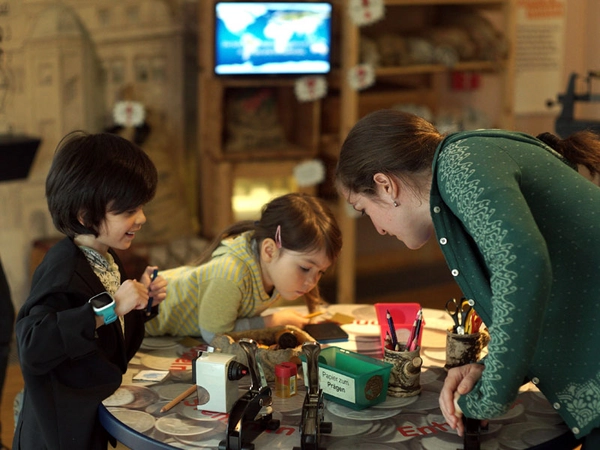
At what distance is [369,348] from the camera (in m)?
1.87

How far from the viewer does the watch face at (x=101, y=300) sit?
148cm

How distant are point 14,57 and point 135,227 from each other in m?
2.46

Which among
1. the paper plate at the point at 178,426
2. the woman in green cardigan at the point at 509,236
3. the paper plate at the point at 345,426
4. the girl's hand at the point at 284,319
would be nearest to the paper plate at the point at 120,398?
the paper plate at the point at 178,426

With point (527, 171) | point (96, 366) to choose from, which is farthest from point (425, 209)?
point (96, 366)

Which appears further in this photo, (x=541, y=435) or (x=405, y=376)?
(x=405, y=376)

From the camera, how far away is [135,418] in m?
1.47

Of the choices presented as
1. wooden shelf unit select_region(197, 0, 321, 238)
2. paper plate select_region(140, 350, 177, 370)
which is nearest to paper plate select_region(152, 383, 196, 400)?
paper plate select_region(140, 350, 177, 370)

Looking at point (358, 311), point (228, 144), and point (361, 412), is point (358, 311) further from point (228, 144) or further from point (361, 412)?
point (228, 144)

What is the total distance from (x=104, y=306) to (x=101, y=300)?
0.05ft

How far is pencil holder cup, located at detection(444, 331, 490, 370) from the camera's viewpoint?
5.53 feet

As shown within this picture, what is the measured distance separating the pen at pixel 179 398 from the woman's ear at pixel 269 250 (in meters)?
0.53

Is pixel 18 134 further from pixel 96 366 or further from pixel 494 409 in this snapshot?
pixel 494 409

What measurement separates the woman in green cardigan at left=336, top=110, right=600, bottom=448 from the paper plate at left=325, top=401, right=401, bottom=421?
0.14m

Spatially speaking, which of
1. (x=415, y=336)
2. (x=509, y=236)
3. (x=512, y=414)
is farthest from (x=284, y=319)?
(x=509, y=236)
